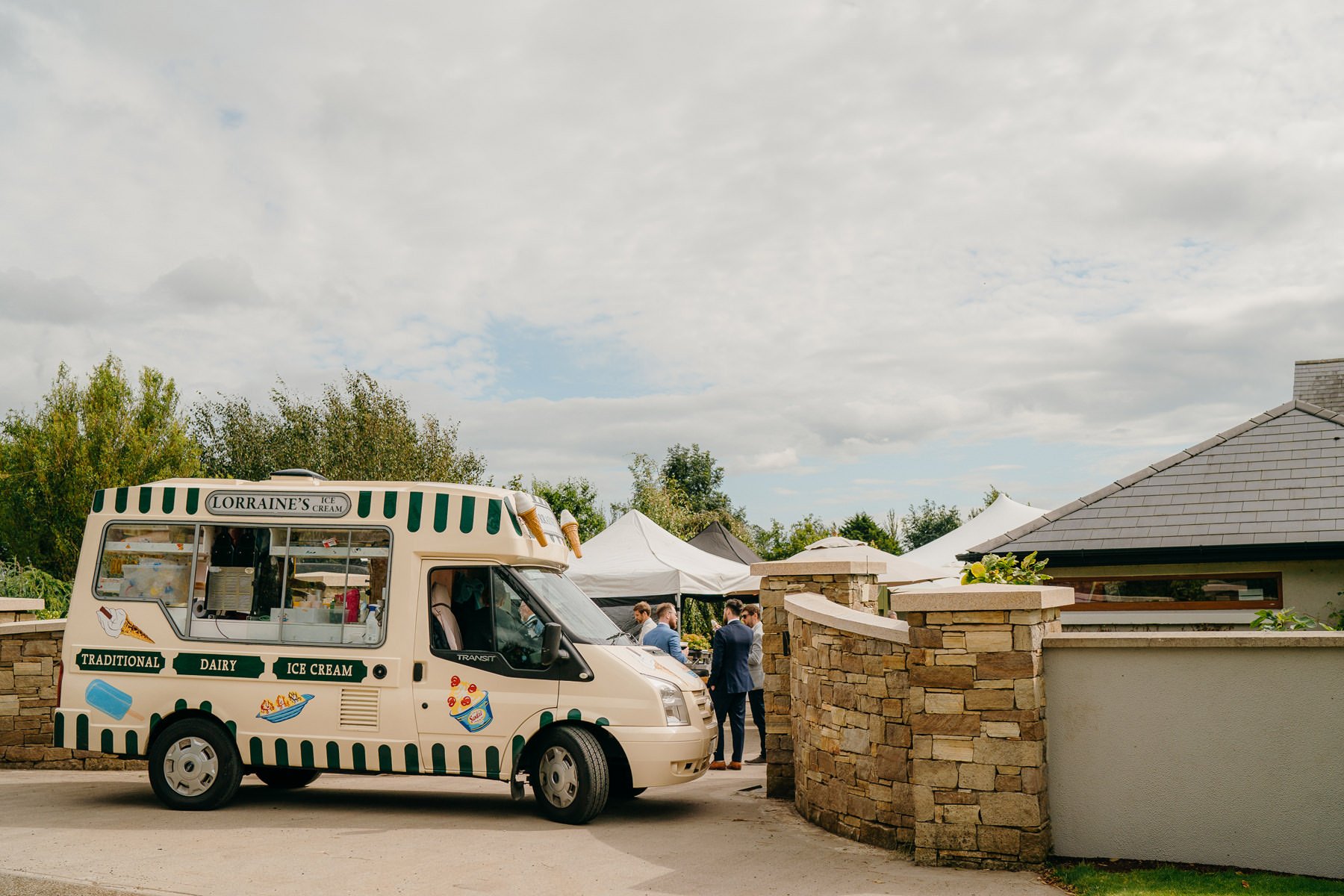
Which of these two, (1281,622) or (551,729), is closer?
(1281,622)

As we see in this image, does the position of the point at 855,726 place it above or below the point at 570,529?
Answer: below

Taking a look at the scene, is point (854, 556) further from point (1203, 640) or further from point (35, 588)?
point (35, 588)

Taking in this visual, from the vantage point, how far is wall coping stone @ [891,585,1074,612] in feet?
21.0

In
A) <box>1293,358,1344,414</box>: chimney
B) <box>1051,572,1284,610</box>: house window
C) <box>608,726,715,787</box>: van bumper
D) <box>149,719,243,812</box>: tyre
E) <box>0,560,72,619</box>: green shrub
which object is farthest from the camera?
<box>1293,358,1344,414</box>: chimney

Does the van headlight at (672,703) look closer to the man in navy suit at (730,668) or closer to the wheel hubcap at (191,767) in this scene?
Result: the man in navy suit at (730,668)

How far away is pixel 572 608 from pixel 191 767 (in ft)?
11.0

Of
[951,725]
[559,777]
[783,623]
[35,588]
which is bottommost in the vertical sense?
[559,777]

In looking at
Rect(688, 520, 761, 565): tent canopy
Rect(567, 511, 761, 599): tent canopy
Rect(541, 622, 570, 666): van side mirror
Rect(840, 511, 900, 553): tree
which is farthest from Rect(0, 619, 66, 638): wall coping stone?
Rect(840, 511, 900, 553): tree

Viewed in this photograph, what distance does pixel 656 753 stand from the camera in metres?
8.34

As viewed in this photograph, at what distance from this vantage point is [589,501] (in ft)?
172

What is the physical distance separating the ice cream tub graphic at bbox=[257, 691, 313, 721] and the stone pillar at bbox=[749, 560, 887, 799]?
3.96 metres

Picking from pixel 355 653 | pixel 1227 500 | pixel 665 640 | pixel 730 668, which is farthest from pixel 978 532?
pixel 355 653

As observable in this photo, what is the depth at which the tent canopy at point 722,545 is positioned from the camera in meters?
24.7

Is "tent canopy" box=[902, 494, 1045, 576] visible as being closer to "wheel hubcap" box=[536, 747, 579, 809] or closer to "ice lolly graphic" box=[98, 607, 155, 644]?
"wheel hubcap" box=[536, 747, 579, 809]
